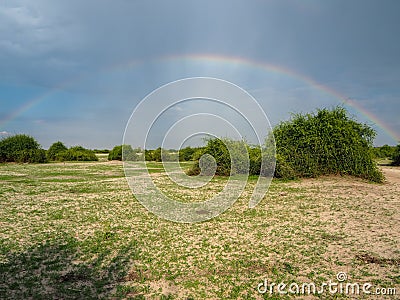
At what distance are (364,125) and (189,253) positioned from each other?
17646 millimetres

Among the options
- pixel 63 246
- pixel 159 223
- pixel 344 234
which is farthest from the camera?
pixel 159 223

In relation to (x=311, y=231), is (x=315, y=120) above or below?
above

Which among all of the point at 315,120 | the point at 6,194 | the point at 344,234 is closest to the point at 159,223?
the point at 344,234

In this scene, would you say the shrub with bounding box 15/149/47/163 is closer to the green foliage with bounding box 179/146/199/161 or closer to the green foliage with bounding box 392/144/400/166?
the green foliage with bounding box 179/146/199/161

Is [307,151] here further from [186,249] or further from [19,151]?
[19,151]

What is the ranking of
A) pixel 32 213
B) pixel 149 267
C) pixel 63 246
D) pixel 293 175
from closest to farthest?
pixel 149 267 < pixel 63 246 < pixel 32 213 < pixel 293 175

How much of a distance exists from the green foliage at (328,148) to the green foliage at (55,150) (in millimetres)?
41146

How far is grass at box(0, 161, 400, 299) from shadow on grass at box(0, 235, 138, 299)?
0.02m

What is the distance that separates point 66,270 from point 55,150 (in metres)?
51.9

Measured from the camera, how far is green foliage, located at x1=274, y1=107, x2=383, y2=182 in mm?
19859

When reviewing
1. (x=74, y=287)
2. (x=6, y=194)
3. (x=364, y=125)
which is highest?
(x=364, y=125)

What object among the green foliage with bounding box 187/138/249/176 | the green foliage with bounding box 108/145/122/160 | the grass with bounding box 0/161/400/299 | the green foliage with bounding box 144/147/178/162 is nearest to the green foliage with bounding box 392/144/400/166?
the green foliage with bounding box 187/138/249/176

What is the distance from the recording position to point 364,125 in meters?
20.7

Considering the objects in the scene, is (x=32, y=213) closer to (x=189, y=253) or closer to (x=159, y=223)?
(x=159, y=223)
